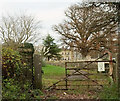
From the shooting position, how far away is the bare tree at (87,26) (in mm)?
6296

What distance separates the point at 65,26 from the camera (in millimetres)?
8125

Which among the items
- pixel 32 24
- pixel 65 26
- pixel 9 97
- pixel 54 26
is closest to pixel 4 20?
pixel 32 24

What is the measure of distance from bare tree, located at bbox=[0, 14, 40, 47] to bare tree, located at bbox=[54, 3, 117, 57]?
1321 millimetres

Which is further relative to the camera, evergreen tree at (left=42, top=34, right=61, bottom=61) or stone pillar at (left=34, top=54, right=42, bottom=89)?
evergreen tree at (left=42, top=34, right=61, bottom=61)

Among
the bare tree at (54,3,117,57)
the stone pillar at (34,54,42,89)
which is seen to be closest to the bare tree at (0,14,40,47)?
the bare tree at (54,3,117,57)

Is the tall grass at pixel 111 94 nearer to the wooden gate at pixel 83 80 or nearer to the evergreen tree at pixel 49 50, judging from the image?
the wooden gate at pixel 83 80

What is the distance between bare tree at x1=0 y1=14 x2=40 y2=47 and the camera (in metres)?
7.78

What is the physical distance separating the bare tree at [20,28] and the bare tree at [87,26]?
4.33 feet

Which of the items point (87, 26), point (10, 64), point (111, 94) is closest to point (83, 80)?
point (111, 94)

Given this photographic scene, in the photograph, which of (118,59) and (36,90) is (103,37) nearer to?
(118,59)

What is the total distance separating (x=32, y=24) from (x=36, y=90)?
548 cm

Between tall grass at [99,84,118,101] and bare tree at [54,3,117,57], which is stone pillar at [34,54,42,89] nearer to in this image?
tall grass at [99,84,118,101]

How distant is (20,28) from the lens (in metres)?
8.34

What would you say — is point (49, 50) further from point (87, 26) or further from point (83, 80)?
point (83, 80)
